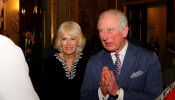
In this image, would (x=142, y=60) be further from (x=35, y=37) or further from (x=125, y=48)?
(x=35, y=37)

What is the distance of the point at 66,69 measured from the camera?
2.94 m

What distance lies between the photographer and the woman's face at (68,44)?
304cm

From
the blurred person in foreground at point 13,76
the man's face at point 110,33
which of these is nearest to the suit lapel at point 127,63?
the man's face at point 110,33

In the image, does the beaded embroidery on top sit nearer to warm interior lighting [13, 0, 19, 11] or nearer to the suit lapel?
the suit lapel

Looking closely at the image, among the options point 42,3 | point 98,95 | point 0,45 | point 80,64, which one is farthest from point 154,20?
point 0,45

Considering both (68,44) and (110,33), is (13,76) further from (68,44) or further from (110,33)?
(68,44)

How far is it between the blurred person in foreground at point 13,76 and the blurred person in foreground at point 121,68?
3.95 ft

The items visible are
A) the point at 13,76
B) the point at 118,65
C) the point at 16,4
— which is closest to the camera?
the point at 13,76

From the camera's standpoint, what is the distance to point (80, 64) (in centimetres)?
300

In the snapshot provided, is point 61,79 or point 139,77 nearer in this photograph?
point 139,77

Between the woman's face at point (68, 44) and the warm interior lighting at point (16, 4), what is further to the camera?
the warm interior lighting at point (16, 4)

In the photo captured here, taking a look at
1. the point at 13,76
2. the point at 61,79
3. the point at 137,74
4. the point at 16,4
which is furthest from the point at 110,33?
the point at 16,4

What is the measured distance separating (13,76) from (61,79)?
2.24 metres

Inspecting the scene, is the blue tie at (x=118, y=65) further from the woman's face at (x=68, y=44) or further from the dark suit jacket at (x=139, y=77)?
the woman's face at (x=68, y=44)
